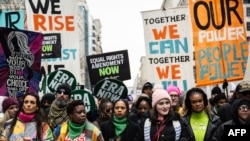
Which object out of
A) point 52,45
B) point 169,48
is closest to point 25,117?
point 52,45

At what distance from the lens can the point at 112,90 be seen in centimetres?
894

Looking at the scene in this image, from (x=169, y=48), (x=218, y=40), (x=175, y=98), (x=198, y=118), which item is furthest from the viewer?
(x=169, y=48)

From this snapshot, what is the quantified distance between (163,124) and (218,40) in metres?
4.22

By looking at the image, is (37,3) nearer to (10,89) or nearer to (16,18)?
(16,18)

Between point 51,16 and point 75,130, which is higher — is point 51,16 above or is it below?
above

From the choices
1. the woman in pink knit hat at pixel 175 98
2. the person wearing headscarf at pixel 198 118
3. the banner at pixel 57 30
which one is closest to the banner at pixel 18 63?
the banner at pixel 57 30

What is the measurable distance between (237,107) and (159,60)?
6.53 meters

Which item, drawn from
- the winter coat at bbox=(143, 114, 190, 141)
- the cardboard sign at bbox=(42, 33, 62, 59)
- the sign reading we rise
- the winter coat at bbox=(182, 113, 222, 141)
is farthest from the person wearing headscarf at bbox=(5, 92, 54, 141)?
the sign reading we rise

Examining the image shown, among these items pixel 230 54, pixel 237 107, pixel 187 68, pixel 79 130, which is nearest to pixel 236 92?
pixel 237 107

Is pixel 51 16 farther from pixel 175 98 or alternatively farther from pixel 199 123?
pixel 199 123

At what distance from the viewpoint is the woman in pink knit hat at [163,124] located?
5.79 meters

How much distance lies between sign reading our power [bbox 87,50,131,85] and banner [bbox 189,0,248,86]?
2.62 meters

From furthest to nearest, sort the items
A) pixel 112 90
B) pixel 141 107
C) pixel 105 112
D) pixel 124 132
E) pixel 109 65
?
1. pixel 109 65
2. pixel 112 90
3. pixel 105 112
4. pixel 141 107
5. pixel 124 132

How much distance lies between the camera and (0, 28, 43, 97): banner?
28.9ft
